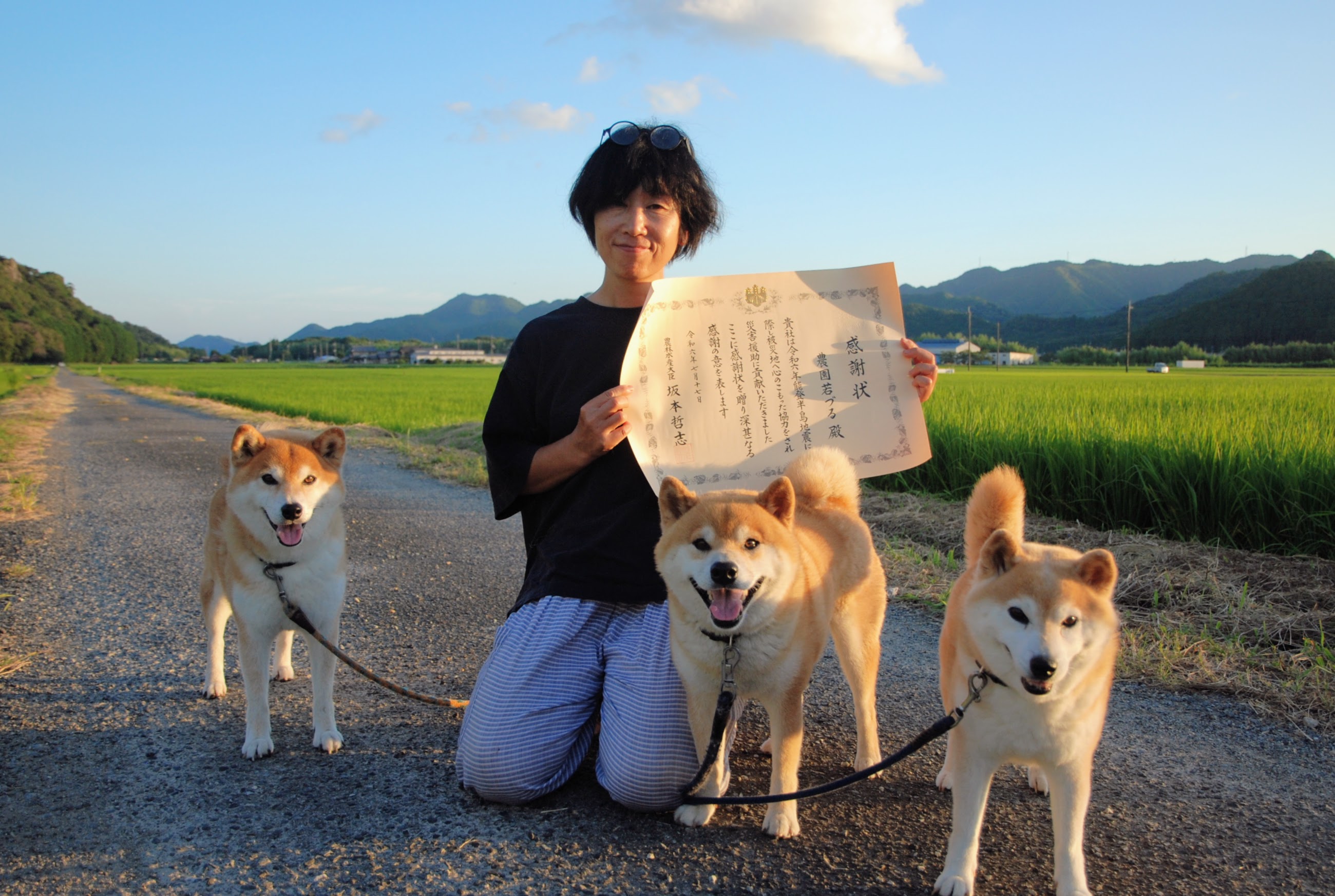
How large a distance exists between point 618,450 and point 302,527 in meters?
1.37

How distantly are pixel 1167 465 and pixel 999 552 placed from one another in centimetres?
519

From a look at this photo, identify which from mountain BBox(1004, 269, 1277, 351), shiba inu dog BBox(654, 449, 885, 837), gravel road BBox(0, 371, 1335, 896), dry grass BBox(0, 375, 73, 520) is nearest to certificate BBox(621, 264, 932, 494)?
shiba inu dog BBox(654, 449, 885, 837)

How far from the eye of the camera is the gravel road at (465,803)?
2.32 meters

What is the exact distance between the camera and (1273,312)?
35.2 metres

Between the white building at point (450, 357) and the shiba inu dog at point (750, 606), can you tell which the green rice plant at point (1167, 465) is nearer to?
the shiba inu dog at point (750, 606)

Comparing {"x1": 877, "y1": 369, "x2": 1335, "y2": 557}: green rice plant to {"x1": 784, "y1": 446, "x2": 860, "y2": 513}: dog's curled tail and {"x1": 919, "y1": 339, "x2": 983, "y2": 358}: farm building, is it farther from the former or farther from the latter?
{"x1": 919, "y1": 339, "x2": 983, "y2": 358}: farm building

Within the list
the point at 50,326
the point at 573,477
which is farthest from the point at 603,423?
the point at 50,326

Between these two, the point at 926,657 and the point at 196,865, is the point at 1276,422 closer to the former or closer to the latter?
the point at 926,657

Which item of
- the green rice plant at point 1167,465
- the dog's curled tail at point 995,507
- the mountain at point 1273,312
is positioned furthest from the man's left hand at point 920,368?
the mountain at point 1273,312

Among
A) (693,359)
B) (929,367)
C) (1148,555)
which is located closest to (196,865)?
(693,359)

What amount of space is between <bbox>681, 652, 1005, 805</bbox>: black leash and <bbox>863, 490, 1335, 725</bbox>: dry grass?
6.66 feet

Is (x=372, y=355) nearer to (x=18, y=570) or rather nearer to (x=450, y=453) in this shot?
(x=450, y=453)

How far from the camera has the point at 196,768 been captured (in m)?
3.02

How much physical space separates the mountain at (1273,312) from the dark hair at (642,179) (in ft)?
120
